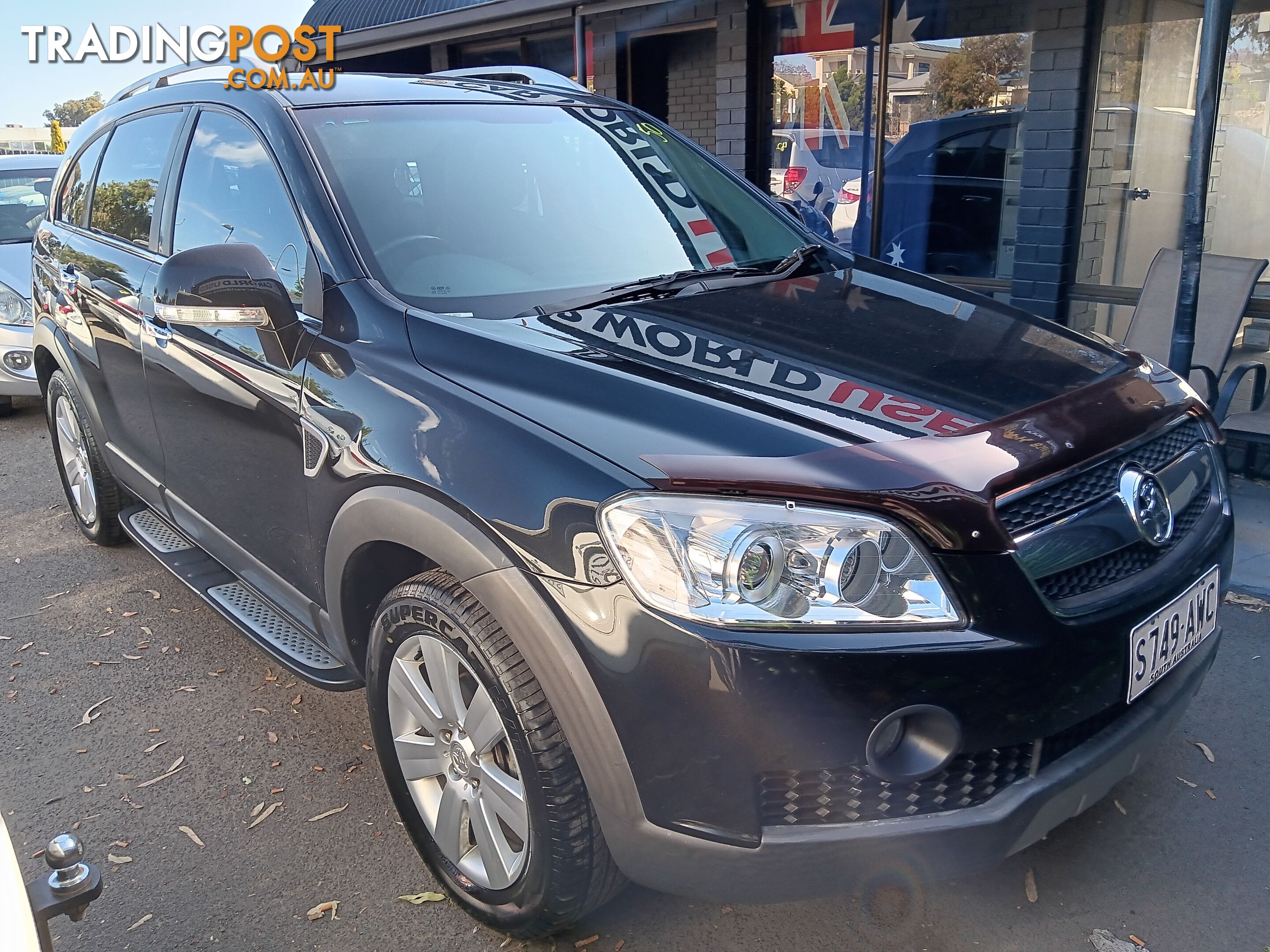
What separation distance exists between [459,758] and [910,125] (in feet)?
21.3

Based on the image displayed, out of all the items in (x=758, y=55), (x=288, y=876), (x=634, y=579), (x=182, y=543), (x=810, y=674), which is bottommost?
(x=288, y=876)

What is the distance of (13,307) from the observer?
7172mm

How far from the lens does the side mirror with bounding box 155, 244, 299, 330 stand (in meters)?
2.58

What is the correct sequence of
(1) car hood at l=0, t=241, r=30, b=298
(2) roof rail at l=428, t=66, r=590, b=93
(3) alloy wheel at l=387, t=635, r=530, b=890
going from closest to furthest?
1. (3) alloy wheel at l=387, t=635, r=530, b=890
2. (2) roof rail at l=428, t=66, r=590, b=93
3. (1) car hood at l=0, t=241, r=30, b=298

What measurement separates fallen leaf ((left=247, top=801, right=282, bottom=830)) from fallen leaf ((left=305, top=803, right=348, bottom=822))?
11cm

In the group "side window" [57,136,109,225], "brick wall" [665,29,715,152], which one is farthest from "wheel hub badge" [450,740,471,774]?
"brick wall" [665,29,715,152]

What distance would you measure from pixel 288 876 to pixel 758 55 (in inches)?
287

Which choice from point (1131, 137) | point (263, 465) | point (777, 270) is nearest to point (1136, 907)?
point (777, 270)

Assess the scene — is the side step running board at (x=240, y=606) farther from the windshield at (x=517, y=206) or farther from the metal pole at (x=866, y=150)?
the metal pole at (x=866, y=150)

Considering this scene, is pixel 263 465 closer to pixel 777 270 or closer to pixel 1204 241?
pixel 777 270

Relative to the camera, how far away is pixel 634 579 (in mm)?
1858

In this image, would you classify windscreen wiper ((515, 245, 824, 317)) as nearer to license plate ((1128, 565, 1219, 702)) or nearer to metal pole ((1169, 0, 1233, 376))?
Result: license plate ((1128, 565, 1219, 702))

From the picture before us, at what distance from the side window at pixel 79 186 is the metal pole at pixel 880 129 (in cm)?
482

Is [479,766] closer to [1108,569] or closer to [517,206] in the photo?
[1108,569]
